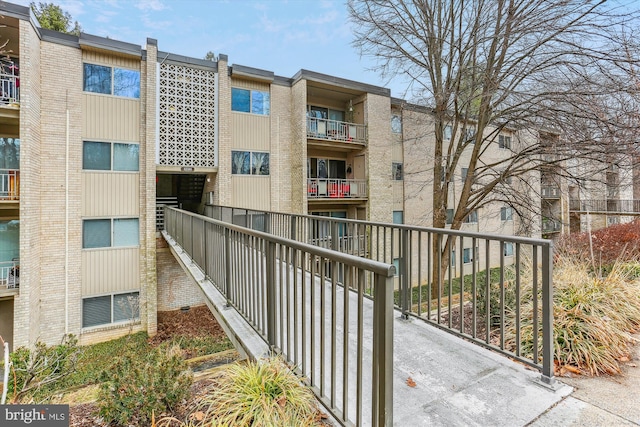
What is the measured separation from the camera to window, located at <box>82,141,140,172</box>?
9961 mm

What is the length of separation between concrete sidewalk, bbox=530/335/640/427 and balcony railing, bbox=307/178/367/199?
1094cm

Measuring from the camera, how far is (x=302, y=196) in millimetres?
12391

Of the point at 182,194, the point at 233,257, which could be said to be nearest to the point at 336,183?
the point at 182,194

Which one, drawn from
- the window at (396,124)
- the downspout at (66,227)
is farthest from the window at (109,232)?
the window at (396,124)

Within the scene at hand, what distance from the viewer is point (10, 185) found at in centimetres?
859

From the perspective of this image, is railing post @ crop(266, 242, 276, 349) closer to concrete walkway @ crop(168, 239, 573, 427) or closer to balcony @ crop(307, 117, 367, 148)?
concrete walkway @ crop(168, 239, 573, 427)

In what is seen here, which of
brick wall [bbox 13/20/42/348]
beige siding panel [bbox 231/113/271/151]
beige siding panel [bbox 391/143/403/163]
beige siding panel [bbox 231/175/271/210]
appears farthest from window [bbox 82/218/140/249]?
beige siding panel [bbox 391/143/403/163]

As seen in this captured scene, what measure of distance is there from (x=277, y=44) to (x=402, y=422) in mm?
20134

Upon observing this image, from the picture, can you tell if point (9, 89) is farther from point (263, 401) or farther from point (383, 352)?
point (383, 352)

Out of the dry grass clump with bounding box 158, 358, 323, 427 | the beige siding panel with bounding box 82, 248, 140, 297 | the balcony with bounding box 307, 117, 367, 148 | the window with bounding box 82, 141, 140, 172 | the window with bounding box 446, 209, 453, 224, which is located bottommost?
the beige siding panel with bounding box 82, 248, 140, 297

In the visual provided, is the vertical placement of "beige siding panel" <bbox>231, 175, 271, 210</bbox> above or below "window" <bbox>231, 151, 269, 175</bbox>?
below

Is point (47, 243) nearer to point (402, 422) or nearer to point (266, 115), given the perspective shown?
point (266, 115)

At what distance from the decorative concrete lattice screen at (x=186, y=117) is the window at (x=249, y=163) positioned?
0.86 metres

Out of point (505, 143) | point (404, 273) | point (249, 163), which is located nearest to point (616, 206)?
point (505, 143)
